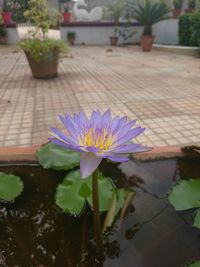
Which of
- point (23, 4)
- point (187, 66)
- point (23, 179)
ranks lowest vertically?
point (187, 66)

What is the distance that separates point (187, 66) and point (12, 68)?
11.2ft

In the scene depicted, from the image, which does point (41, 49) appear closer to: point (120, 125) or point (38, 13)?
point (38, 13)

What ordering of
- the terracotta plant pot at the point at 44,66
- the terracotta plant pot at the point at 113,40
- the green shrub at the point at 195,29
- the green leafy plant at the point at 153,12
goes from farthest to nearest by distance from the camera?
the terracotta plant pot at the point at 113,40 < the green leafy plant at the point at 153,12 < the green shrub at the point at 195,29 < the terracotta plant pot at the point at 44,66

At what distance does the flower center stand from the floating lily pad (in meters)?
0.43

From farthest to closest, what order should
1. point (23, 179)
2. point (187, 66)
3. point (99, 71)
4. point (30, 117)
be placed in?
1. point (187, 66)
2. point (99, 71)
3. point (30, 117)
4. point (23, 179)

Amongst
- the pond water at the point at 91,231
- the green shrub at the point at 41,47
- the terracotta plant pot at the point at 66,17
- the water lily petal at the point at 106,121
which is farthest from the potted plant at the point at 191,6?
the water lily petal at the point at 106,121

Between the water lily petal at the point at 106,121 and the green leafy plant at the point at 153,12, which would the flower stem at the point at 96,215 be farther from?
the green leafy plant at the point at 153,12

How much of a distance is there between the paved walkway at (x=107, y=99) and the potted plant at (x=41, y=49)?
0.17 meters

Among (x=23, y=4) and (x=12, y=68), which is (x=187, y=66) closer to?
(x=12, y=68)

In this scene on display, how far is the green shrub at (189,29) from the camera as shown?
7504 mm

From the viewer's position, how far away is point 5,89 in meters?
3.76

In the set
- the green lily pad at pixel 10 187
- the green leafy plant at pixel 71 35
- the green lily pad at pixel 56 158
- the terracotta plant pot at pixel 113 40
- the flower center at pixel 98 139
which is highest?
the flower center at pixel 98 139

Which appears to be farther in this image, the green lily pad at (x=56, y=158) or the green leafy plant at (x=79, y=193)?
the green lily pad at (x=56, y=158)

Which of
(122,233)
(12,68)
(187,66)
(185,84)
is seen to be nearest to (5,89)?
(12,68)
